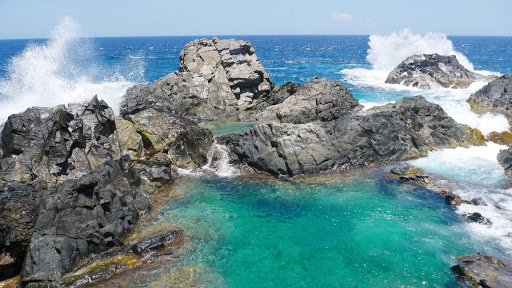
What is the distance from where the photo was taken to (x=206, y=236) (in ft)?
68.0

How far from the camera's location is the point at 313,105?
42969mm

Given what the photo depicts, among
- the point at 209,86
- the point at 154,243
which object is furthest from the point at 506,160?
the point at 209,86

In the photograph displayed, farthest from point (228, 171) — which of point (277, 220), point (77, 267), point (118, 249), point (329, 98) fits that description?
point (329, 98)

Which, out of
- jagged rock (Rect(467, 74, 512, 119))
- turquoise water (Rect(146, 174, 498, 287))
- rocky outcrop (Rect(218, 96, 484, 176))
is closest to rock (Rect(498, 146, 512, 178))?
rocky outcrop (Rect(218, 96, 484, 176))

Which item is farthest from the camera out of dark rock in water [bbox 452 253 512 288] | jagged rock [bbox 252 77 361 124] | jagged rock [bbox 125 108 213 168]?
jagged rock [bbox 252 77 361 124]

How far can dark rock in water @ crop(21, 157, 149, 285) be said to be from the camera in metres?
16.8

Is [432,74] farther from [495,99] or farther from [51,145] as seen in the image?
[51,145]

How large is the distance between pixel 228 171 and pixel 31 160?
1451 cm

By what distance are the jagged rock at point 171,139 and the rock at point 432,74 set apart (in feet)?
161

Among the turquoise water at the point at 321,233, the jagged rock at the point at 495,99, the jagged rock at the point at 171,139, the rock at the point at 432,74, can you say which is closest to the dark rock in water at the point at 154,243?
the turquoise water at the point at 321,233

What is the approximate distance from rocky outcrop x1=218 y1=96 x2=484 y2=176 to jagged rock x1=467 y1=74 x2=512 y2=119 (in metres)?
7.43

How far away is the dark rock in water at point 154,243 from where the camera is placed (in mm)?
18781

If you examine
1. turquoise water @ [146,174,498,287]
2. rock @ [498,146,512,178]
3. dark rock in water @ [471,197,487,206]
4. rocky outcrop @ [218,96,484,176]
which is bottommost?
turquoise water @ [146,174,498,287]

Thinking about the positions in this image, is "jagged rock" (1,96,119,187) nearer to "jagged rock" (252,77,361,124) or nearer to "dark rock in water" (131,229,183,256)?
"dark rock in water" (131,229,183,256)
